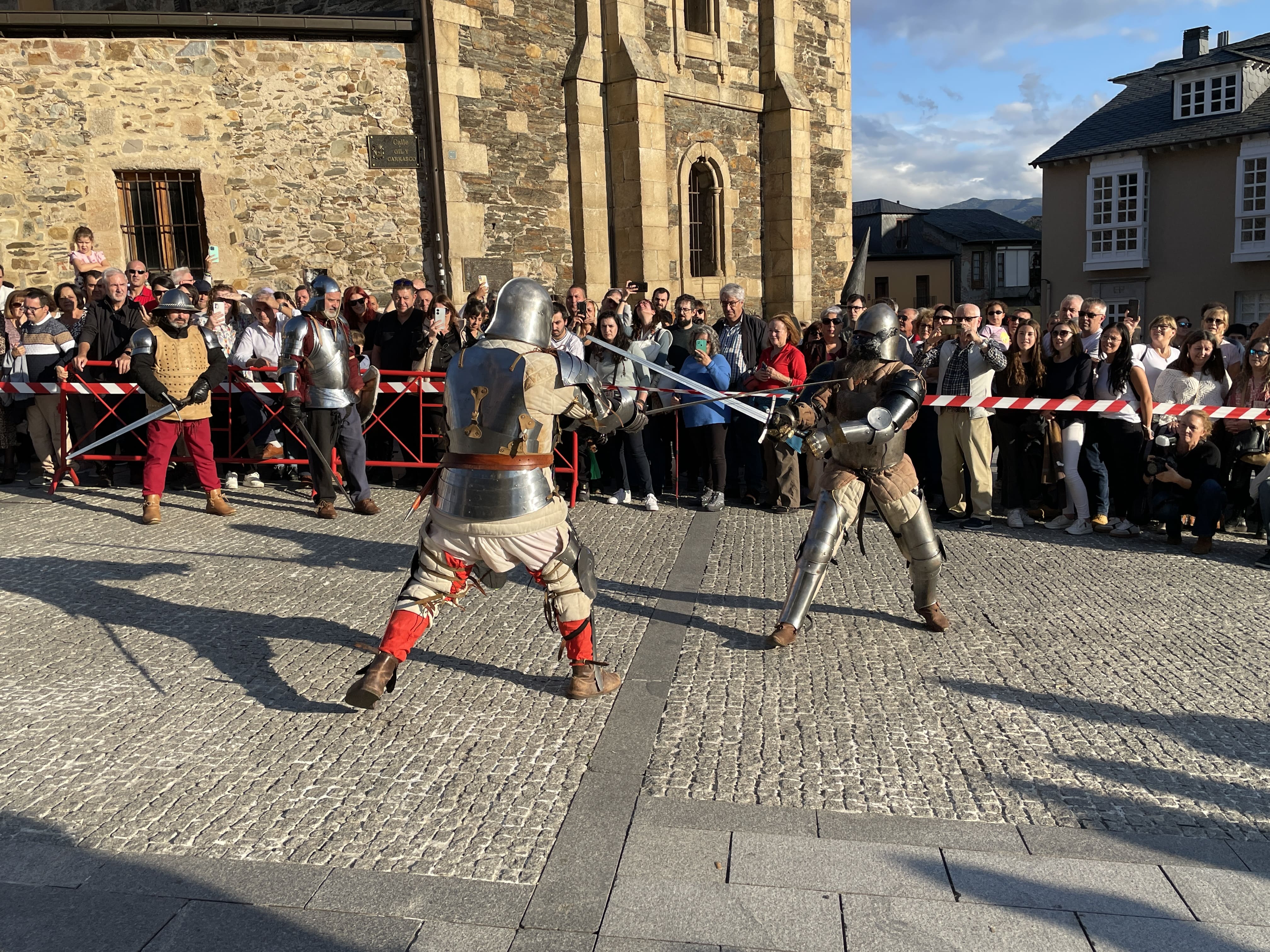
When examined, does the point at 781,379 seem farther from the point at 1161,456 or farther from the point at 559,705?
the point at 559,705

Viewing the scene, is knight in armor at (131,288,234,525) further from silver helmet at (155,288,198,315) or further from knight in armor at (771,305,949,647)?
knight in armor at (771,305,949,647)

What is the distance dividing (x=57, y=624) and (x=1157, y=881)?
206 inches

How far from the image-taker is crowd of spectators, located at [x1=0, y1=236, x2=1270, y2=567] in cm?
743

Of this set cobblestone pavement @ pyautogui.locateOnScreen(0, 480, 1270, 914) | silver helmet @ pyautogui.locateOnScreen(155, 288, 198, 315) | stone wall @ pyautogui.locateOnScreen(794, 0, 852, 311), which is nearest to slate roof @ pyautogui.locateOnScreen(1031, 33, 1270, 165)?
stone wall @ pyautogui.locateOnScreen(794, 0, 852, 311)

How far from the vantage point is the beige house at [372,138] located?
36.8ft

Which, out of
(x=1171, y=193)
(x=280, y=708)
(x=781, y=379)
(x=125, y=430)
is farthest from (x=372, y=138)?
(x=1171, y=193)

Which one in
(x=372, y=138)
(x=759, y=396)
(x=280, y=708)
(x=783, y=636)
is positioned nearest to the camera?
(x=280, y=708)

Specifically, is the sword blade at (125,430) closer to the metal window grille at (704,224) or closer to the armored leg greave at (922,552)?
the armored leg greave at (922,552)

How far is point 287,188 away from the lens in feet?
39.5

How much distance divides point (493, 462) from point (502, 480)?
3.3 inches

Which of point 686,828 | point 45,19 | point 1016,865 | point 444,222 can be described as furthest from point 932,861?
point 45,19

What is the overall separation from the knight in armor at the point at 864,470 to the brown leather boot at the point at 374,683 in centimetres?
191

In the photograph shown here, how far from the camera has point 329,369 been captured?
26.5 feet

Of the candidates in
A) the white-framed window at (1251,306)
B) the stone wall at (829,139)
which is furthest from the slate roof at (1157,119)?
the stone wall at (829,139)
